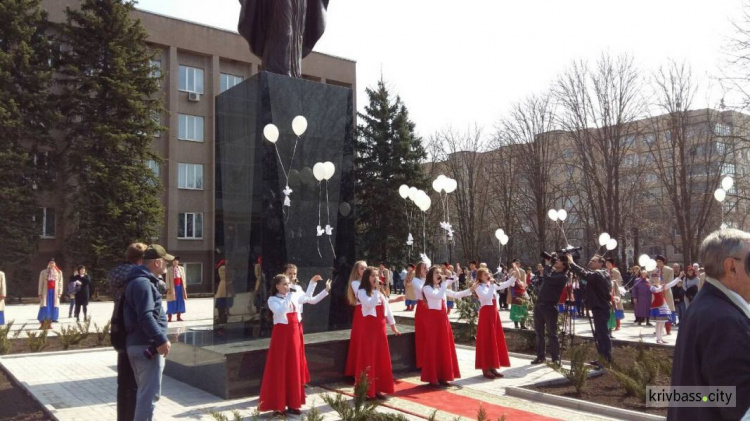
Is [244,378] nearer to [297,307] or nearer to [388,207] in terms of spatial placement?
[297,307]

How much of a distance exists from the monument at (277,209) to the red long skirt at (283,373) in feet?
5.12

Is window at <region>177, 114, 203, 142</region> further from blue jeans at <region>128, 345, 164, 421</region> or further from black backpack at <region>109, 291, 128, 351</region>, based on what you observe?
blue jeans at <region>128, 345, 164, 421</region>

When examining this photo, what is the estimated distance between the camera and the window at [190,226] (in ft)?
118

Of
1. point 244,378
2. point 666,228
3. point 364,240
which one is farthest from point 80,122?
point 666,228

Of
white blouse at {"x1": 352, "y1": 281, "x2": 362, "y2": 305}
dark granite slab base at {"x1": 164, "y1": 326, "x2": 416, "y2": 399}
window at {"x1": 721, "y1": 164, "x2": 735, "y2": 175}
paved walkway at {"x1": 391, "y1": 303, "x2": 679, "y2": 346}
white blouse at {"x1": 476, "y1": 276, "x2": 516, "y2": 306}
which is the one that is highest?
window at {"x1": 721, "y1": 164, "x2": 735, "y2": 175}

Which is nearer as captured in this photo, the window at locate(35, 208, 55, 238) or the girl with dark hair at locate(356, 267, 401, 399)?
the girl with dark hair at locate(356, 267, 401, 399)

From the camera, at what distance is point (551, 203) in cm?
3606

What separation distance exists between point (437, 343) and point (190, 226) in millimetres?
30450

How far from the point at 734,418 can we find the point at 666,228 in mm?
39850

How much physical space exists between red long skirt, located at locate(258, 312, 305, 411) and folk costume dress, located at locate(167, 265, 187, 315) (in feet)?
40.5

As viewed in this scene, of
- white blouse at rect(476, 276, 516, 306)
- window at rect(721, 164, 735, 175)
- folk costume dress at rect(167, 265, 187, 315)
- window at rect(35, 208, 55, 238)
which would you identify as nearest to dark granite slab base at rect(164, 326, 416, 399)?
white blouse at rect(476, 276, 516, 306)

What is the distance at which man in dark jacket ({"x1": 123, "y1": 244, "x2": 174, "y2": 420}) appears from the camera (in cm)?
526

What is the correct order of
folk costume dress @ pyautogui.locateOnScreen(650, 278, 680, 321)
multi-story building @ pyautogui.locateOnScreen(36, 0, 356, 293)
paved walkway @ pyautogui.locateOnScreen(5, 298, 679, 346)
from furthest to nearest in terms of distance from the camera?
multi-story building @ pyautogui.locateOnScreen(36, 0, 356, 293), paved walkway @ pyautogui.locateOnScreen(5, 298, 679, 346), folk costume dress @ pyautogui.locateOnScreen(650, 278, 680, 321)

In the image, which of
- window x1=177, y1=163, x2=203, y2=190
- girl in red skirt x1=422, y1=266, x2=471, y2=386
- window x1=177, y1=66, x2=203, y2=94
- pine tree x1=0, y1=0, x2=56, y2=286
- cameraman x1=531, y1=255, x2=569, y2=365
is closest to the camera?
girl in red skirt x1=422, y1=266, x2=471, y2=386
